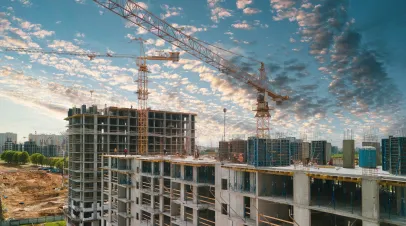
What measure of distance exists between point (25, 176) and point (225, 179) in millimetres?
166910

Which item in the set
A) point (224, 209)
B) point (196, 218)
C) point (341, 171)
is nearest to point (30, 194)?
point (196, 218)

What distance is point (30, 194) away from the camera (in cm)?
13600

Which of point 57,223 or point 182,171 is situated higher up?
point 182,171

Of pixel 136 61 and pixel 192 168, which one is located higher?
pixel 136 61

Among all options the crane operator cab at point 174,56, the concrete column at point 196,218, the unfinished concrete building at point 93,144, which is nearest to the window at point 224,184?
the concrete column at point 196,218

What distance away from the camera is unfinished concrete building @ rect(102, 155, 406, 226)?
22.4 m

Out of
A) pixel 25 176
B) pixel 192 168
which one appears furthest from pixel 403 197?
pixel 25 176

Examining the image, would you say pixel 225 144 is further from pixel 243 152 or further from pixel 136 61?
pixel 136 61

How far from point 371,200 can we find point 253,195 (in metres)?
11.1

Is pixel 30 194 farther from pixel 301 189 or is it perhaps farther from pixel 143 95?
pixel 301 189

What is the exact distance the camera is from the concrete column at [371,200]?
2098 centimetres

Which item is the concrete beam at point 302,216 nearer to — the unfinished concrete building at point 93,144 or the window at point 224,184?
the window at point 224,184

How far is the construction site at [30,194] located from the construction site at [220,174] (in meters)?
4.67

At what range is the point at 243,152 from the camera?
38406mm
